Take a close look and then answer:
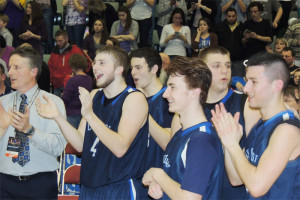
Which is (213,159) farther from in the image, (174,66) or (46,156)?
(46,156)

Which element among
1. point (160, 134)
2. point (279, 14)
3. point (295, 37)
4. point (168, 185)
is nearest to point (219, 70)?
point (160, 134)

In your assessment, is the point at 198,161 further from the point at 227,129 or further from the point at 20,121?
the point at 20,121

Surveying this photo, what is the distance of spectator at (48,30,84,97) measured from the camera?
980 centimetres

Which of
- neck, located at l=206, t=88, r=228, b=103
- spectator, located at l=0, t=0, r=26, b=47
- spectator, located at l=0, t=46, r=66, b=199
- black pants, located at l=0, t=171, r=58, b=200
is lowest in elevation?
black pants, located at l=0, t=171, r=58, b=200

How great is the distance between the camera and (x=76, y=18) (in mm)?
11203

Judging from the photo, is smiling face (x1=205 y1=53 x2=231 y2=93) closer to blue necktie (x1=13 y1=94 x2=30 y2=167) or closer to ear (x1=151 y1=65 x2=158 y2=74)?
ear (x1=151 y1=65 x2=158 y2=74)

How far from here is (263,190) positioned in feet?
10.4

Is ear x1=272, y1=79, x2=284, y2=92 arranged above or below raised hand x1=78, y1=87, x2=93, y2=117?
above

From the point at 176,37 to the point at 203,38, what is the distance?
1.87 ft

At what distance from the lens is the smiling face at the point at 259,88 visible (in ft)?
11.3

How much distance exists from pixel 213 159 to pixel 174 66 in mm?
751

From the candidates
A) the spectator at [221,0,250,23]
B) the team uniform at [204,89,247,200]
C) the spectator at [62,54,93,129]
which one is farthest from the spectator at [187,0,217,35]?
the team uniform at [204,89,247,200]

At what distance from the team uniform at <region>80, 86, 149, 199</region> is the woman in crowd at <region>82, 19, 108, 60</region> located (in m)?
6.17

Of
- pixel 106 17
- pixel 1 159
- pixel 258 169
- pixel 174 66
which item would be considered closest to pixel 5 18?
pixel 106 17
